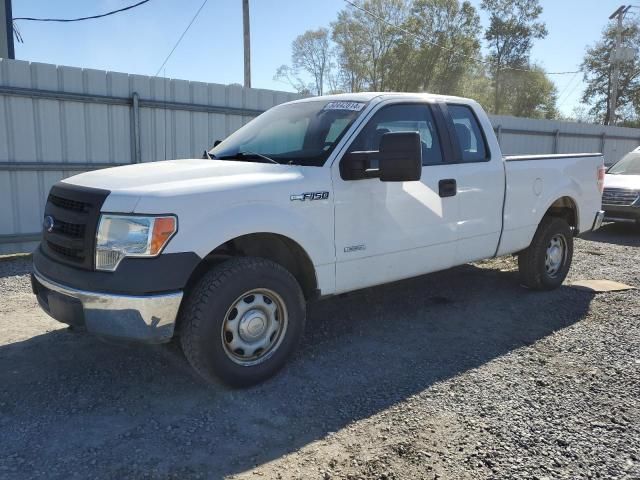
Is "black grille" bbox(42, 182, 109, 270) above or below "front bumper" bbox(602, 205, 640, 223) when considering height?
above

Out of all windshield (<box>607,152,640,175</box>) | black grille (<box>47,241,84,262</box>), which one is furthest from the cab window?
windshield (<box>607,152,640,175</box>)

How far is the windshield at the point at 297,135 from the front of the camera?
13.5 feet

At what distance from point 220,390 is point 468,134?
3.24 meters

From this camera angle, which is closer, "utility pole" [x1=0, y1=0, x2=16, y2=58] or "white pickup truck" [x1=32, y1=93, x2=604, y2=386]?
"white pickup truck" [x1=32, y1=93, x2=604, y2=386]

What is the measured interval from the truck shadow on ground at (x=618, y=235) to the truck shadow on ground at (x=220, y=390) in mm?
5060

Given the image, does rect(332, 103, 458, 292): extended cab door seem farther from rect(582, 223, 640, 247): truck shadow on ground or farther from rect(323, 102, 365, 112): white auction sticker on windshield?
rect(582, 223, 640, 247): truck shadow on ground

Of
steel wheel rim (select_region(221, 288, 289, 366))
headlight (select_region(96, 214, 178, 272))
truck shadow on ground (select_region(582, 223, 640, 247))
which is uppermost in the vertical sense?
headlight (select_region(96, 214, 178, 272))

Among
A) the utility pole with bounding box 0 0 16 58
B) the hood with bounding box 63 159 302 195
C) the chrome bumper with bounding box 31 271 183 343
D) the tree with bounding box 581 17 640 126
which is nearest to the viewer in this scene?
the chrome bumper with bounding box 31 271 183 343

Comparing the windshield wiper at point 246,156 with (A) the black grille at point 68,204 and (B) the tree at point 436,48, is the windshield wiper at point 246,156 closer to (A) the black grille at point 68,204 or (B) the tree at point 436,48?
(A) the black grille at point 68,204

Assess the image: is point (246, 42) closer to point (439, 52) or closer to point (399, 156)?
point (399, 156)

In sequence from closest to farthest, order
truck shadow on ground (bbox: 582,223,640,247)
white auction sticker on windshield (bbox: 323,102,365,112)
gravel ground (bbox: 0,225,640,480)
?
gravel ground (bbox: 0,225,640,480) → white auction sticker on windshield (bbox: 323,102,365,112) → truck shadow on ground (bbox: 582,223,640,247)

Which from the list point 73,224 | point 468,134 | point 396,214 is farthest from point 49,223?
point 468,134

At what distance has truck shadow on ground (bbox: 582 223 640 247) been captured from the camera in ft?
31.9

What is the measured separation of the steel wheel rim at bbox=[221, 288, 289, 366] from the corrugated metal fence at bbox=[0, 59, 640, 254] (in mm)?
5457
